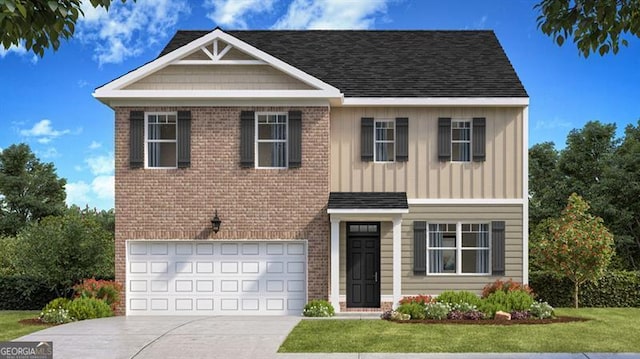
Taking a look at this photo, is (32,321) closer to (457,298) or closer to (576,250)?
(457,298)

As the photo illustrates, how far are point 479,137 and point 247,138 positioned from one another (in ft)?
22.5

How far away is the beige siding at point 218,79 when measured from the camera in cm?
2119

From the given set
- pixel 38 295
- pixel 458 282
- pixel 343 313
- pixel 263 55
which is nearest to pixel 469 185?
pixel 458 282

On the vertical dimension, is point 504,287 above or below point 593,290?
above

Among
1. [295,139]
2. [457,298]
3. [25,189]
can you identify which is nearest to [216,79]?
[295,139]

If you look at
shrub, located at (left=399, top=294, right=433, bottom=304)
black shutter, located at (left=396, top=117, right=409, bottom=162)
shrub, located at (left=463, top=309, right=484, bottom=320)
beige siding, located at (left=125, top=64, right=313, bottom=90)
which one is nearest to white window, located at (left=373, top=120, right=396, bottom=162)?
black shutter, located at (left=396, top=117, right=409, bottom=162)

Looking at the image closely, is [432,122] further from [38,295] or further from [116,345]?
[38,295]

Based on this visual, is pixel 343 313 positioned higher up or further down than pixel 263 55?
further down

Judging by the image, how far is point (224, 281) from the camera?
21.5 metres

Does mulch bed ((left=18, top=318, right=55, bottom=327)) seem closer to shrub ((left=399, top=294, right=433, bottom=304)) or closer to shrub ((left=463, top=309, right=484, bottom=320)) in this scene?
shrub ((left=399, top=294, right=433, bottom=304))

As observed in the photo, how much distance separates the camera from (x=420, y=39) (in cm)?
2628

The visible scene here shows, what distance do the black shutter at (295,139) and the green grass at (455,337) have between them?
4.64 meters

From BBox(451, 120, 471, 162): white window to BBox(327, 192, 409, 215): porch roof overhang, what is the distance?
2060 millimetres

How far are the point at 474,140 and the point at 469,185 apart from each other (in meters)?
1.34
